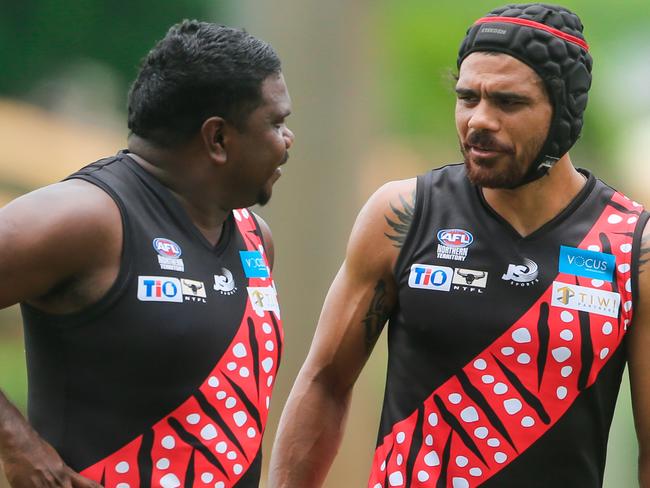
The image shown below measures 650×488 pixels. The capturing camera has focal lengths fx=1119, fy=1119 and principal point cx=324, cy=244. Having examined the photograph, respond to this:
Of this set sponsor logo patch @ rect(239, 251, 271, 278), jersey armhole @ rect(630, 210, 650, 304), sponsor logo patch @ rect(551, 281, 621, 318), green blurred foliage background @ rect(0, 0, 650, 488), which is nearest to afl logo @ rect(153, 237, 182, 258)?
sponsor logo patch @ rect(239, 251, 271, 278)

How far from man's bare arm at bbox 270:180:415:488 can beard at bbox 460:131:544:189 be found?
10.1 inches

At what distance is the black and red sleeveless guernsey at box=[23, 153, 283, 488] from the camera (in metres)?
2.73

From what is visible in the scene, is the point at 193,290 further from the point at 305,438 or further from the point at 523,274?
the point at 523,274

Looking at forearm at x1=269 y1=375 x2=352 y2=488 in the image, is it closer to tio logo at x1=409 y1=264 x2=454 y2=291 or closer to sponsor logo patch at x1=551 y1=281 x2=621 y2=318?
tio logo at x1=409 y1=264 x2=454 y2=291

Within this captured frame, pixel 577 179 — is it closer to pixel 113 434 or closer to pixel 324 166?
pixel 113 434

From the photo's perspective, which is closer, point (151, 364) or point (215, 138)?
point (151, 364)

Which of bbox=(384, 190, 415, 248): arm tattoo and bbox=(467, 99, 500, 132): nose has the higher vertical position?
bbox=(467, 99, 500, 132): nose

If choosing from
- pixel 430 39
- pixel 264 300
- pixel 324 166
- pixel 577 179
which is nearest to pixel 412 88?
pixel 430 39

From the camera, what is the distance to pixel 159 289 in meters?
2.79

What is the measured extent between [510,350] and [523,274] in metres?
0.23

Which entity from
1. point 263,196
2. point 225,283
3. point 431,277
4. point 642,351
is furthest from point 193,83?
point 642,351

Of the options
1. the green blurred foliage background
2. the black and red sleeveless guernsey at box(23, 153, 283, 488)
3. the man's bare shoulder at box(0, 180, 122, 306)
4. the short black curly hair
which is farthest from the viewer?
the green blurred foliage background

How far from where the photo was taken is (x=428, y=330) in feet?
10.5

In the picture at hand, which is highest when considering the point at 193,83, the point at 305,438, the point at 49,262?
the point at 193,83
